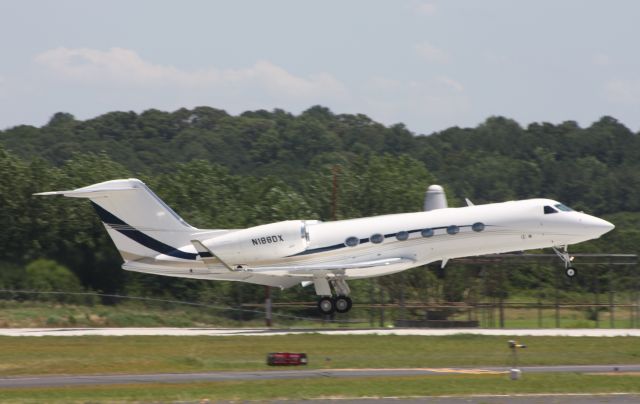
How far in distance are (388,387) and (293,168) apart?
12171cm

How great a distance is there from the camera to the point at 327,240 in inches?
1735

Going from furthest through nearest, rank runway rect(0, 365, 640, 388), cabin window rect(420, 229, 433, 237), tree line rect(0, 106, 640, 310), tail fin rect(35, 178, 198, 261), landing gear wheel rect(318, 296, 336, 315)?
1. tree line rect(0, 106, 640, 310)
2. tail fin rect(35, 178, 198, 261)
3. landing gear wheel rect(318, 296, 336, 315)
4. cabin window rect(420, 229, 433, 237)
5. runway rect(0, 365, 640, 388)

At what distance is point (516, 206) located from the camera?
43.1 meters

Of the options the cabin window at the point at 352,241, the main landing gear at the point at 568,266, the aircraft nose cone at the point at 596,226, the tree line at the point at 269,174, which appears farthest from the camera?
the tree line at the point at 269,174

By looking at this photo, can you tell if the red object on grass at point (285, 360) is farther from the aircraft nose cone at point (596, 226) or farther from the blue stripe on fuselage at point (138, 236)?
the aircraft nose cone at point (596, 226)

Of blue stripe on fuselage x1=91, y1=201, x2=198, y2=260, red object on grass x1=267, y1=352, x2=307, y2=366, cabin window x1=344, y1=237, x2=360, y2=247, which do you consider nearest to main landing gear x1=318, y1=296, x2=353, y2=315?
cabin window x1=344, y1=237, x2=360, y2=247

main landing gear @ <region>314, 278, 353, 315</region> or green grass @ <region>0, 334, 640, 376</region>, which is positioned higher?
main landing gear @ <region>314, 278, 353, 315</region>

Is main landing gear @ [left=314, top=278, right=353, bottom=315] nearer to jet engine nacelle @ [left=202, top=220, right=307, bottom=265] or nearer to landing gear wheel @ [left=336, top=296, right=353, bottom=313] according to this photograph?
landing gear wheel @ [left=336, top=296, right=353, bottom=313]

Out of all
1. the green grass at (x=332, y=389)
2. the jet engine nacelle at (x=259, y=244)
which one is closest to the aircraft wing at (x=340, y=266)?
the jet engine nacelle at (x=259, y=244)

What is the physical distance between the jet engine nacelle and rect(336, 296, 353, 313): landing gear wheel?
94.0 inches

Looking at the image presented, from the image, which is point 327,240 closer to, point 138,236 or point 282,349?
point 138,236

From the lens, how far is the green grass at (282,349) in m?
30.8

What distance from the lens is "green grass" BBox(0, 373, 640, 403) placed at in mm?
23750

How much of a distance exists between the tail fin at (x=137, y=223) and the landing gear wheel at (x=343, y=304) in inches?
227
